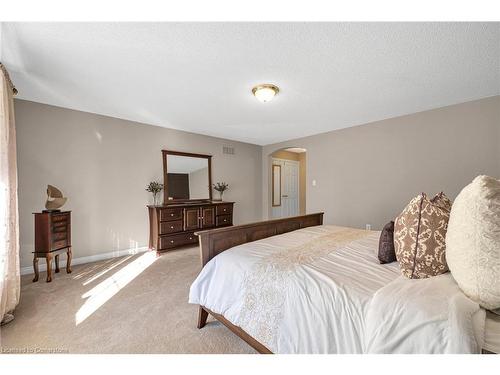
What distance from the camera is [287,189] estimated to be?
6566mm

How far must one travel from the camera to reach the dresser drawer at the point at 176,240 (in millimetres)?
3641

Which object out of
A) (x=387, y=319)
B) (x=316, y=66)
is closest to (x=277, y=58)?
(x=316, y=66)

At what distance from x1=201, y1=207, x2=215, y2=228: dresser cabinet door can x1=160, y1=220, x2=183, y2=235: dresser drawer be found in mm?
463

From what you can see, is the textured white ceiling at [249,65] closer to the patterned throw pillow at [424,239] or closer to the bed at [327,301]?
the patterned throw pillow at [424,239]

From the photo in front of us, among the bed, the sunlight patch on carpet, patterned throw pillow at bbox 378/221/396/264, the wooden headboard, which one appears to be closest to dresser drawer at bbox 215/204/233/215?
the sunlight patch on carpet

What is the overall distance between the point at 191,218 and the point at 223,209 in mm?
763

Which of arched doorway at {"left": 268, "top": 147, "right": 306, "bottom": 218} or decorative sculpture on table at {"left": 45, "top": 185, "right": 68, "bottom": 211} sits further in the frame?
arched doorway at {"left": 268, "top": 147, "right": 306, "bottom": 218}

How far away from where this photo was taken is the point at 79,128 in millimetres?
3240

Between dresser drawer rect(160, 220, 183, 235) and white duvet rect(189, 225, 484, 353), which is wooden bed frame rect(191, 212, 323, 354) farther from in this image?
dresser drawer rect(160, 220, 183, 235)

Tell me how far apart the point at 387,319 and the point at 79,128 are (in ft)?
13.9

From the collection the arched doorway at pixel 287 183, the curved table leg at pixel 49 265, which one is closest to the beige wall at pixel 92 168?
the curved table leg at pixel 49 265

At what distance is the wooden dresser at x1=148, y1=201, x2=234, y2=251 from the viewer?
12.0ft
